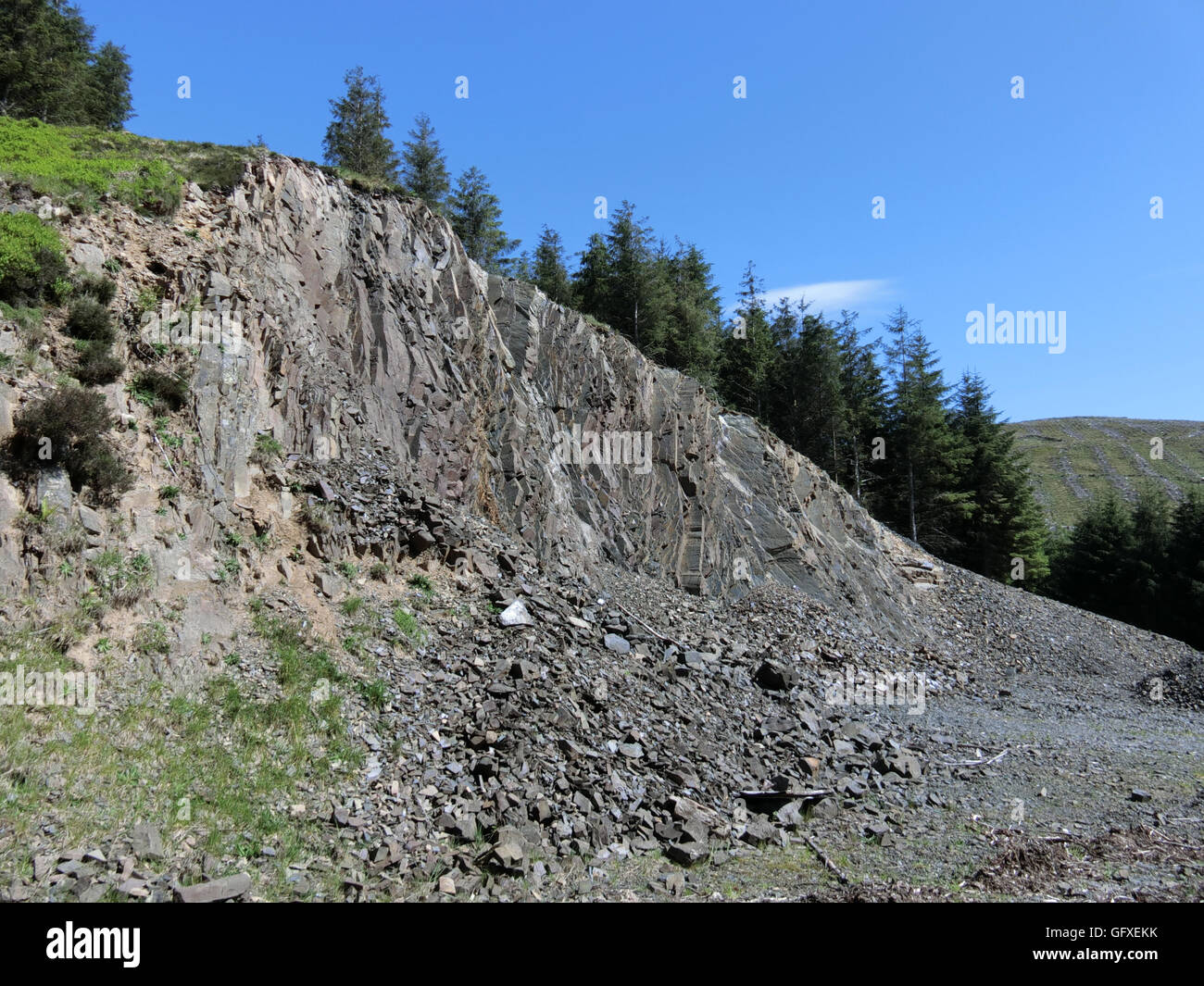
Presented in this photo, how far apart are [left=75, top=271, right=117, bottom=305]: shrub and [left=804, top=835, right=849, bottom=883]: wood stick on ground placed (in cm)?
1444

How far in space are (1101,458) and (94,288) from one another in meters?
123

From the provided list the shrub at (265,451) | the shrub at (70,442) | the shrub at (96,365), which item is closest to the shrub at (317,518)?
the shrub at (265,451)

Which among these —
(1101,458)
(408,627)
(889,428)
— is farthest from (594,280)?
(1101,458)

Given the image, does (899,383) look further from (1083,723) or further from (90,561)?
(90,561)

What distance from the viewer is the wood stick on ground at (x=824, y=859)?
9070mm

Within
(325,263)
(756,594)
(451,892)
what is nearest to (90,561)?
(451,892)

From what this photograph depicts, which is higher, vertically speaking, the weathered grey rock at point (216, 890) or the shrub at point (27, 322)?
the shrub at point (27, 322)

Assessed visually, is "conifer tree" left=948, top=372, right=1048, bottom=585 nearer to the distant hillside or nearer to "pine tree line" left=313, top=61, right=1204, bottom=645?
"pine tree line" left=313, top=61, right=1204, bottom=645

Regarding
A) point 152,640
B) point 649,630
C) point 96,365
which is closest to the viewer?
point 152,640

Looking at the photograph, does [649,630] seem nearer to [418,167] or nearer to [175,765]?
[175,765]

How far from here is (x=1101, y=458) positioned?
101250mm

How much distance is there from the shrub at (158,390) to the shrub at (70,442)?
1.10 metres

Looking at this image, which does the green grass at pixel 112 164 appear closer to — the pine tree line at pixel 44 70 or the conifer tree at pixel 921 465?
the pine tree line at pixel 44 70
